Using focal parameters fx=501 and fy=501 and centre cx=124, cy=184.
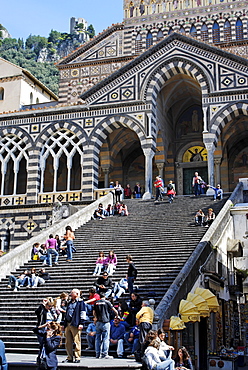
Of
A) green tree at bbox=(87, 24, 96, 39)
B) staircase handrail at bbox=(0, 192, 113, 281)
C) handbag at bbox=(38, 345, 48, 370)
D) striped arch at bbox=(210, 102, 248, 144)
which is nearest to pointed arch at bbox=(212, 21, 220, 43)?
striped arch at bbox=(210, 102, 248, 144)

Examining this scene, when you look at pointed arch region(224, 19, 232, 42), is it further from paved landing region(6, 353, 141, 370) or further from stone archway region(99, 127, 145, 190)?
paved landing region(6, 353, 141, 370)

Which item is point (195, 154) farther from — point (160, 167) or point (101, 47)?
point (101, 47)

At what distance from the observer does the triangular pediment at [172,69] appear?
27.3 meters

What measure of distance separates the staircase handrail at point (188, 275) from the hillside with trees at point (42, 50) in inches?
3314

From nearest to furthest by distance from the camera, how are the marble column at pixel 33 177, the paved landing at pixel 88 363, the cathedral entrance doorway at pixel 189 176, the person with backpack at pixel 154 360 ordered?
1. the person with backpack at pixel 154 360
2. the paved landing at pixel 88 363
3. the marble column at pixel 33 177
4. the cathedral entrance doorway at pixel 189 176

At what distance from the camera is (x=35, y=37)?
422ft

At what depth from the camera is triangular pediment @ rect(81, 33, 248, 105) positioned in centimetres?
2727

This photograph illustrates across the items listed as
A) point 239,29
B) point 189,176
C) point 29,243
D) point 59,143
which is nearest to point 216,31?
point 239,29

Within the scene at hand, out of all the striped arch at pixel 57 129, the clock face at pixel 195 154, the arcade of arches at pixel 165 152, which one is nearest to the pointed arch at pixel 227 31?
the arcade of arches at pixel 165 152

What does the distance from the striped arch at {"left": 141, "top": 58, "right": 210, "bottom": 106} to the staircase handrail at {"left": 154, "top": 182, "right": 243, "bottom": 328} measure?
10.8 m

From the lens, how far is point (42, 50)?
122 meters

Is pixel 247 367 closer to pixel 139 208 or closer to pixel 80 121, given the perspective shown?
pixel 139 208

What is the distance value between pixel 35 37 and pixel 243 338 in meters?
121

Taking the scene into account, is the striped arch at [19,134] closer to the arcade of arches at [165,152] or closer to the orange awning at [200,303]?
the arcade of arches at [165,152]
